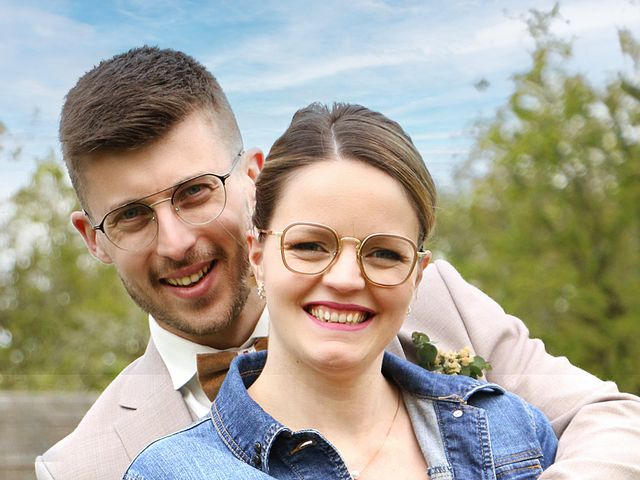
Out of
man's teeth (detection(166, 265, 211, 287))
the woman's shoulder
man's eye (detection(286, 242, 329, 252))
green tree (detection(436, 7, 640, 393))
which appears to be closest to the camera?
the woman's shoulder

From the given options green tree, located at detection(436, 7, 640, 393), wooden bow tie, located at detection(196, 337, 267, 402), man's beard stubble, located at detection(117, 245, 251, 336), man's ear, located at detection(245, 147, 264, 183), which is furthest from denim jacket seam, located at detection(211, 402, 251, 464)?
green tree, located at detection(436, 7, 640, 393)

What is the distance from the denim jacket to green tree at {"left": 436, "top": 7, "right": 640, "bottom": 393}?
23.8 feet

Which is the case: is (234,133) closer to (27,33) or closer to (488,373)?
(27,33)

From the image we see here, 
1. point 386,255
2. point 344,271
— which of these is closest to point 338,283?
point 344,271

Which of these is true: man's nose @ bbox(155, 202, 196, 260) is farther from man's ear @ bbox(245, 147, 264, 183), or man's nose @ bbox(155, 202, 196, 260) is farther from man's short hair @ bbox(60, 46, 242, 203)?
man's ear @ bbox(245, 147, 264, 183)

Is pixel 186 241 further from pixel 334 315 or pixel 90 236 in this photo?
pixel 334 315

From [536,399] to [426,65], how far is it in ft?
3.08

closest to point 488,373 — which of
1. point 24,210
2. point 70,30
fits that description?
point 70,30

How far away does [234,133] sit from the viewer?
3139mm

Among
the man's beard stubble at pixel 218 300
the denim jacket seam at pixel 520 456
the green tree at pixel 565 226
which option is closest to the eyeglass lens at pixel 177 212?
the man's beard stubble at pixel 218 300

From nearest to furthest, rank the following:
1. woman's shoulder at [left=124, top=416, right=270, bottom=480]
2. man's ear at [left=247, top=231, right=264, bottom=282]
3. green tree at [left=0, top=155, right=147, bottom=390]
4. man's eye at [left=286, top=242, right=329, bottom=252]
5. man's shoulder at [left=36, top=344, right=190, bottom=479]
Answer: woman's shoulder at [left=124, top=416, right=270, bottom=480] < man's eye at [left=286, top=242, right=329, bottom=252] < man's ear at [left=247, top=231, right=264, bottom=282] < man's shoulder at [left=36, top=344, right=190, bottom=479] < green tree at [left=0, top=155, right=147, bottom=390]

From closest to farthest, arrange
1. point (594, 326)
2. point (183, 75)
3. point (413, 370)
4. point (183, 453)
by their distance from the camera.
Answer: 1. point (183, 453)
2. point (413, 370)
3. point (183, 75)
4. point (594, 326)

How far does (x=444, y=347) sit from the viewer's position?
2.82 metres

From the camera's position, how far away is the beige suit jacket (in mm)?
2611
